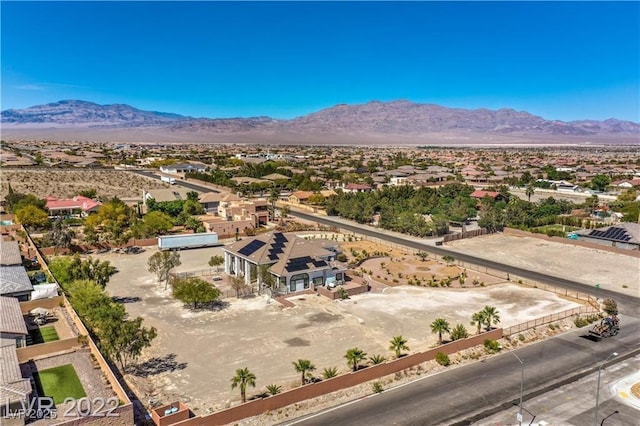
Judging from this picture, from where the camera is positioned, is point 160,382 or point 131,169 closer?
point 160,382

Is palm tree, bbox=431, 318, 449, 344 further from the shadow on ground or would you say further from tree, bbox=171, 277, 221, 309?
tree, bbox=171, 277, 221, 309

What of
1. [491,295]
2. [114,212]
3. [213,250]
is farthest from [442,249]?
→ [114,212]

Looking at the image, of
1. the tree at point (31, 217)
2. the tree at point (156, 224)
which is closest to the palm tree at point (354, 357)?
the tree at point (156, 224)

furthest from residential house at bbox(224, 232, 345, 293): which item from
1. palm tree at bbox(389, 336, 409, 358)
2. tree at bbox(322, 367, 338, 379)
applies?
tree at bbox(322, 367, 338, 379)

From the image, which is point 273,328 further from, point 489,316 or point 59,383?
point 489,316

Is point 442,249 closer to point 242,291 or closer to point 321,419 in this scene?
point 242,291

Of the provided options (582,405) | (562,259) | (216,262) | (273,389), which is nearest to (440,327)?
(582,405)

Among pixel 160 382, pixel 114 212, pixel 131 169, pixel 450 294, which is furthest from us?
pixel 131 169

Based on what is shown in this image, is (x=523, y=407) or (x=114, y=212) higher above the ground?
(x=114, y=212)
